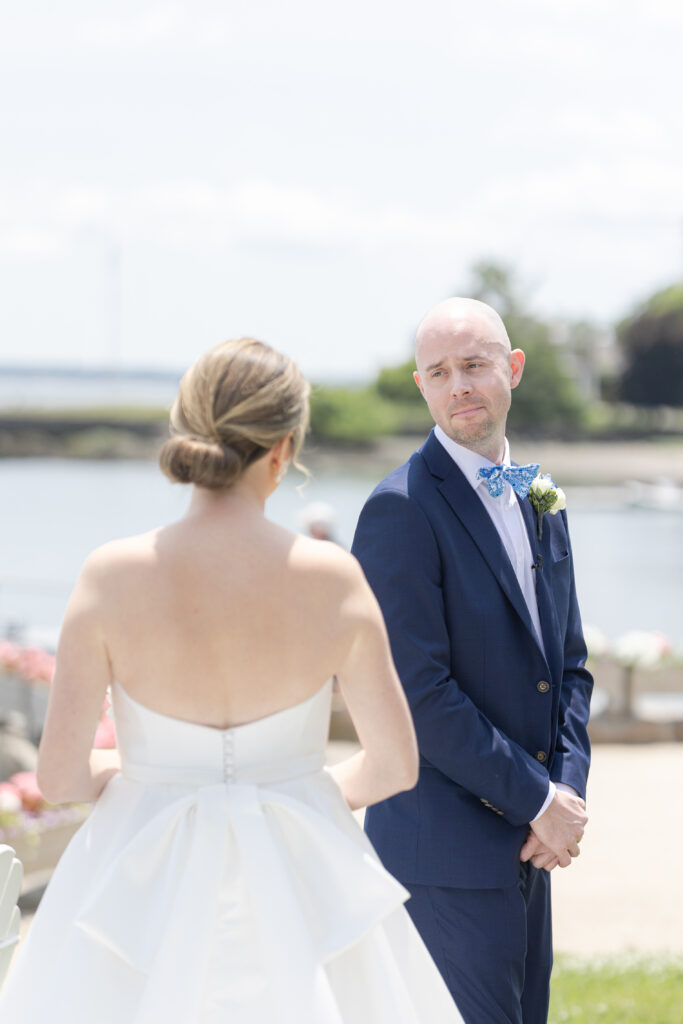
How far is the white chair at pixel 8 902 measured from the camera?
269 centimetres

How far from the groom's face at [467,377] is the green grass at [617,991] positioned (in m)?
2.50

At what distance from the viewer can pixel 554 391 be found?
3383 inches

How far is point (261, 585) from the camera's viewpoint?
2.08 m

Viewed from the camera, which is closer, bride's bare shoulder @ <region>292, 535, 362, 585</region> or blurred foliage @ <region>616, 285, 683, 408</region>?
bride's bare shoulder @ <region>292, 535, 362, 585</region>

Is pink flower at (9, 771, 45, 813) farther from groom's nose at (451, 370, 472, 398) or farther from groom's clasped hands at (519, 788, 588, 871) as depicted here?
groom's nose at (451, 370, 472, 398)

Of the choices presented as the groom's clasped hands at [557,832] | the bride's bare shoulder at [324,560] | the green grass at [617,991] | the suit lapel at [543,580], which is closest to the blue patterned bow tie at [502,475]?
the suit lapel at [543,580]

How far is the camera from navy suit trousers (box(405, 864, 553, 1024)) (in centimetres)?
280

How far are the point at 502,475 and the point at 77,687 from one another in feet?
4.17

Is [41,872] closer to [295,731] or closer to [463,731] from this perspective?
[463,731]

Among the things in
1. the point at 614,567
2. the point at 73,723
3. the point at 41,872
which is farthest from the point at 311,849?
the point at 614,567

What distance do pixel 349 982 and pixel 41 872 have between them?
4.59 meters

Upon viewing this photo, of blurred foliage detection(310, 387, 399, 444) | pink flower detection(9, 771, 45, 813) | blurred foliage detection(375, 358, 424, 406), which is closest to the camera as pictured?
pink flower detection(9, 771, 45, 813)

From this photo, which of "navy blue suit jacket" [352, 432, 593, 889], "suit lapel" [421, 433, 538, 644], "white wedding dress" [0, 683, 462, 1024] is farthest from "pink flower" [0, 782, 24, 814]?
"white wedding dress" [0, 683, 462, 1024]

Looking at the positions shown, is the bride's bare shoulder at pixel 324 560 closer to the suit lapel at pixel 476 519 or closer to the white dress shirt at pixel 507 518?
the suit lapel at pixel 476 519
